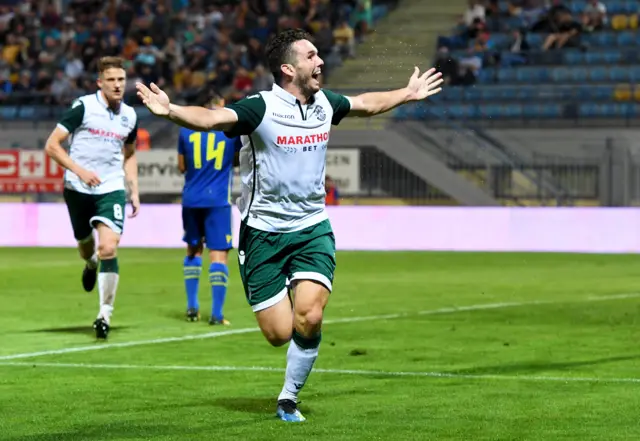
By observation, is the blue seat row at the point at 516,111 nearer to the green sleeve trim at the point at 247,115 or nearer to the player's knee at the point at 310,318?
the green sleeve trim at the point at 247,115

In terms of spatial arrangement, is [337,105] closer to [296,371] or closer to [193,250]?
[296,371]

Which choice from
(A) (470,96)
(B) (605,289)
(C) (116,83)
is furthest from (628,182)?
(C) (116,83)

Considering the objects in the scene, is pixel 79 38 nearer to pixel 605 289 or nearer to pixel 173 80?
pixel 173 80

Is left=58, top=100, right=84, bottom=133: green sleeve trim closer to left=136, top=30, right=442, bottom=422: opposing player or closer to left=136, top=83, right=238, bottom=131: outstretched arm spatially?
left=136, top=30, right=442, bottom=422: opposing player

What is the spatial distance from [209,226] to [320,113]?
5617 mm

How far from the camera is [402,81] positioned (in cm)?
2936

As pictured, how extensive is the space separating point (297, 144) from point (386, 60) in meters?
24.5

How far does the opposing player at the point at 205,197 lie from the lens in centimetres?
1352

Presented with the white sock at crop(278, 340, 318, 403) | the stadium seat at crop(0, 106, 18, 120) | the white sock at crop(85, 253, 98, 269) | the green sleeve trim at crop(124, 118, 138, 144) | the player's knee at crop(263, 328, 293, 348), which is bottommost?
the stadium seat at crop(0, 106, 18, 120)

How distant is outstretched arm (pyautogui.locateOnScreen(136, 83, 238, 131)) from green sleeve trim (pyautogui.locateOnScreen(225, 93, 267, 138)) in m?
0.08

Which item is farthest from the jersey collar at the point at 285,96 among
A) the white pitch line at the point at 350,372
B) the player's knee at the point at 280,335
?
the white pitch line at the point at 350,372

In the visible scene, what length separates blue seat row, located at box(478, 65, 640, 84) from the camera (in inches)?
1159

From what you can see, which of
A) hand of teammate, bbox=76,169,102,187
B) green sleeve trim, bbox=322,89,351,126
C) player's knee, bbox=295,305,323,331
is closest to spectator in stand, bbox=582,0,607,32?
hand of teammate, bbox=76,169,102,187

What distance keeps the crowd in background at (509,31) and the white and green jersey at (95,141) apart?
57.9ft
